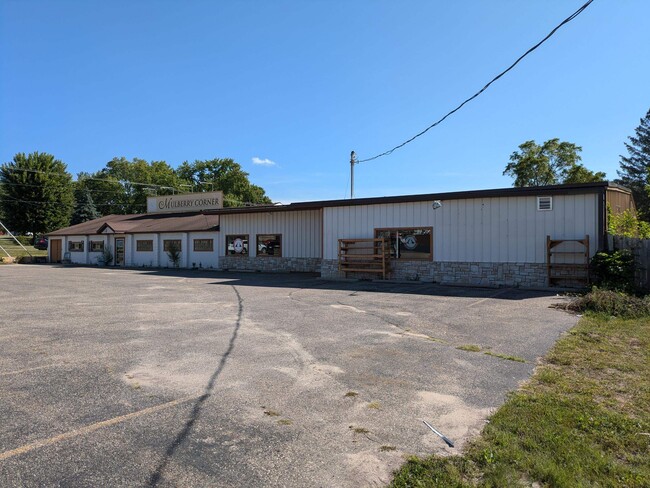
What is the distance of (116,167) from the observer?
77.4 meters

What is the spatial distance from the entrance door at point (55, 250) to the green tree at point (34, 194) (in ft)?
50.4

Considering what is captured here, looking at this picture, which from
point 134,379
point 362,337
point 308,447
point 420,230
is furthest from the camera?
point 420,230

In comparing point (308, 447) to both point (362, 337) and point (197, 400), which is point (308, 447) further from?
point (362, 337)

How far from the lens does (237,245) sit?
83.6 feet

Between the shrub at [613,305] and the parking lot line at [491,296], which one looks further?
the parking lot line at [491,296]

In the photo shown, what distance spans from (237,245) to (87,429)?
22.2 metres

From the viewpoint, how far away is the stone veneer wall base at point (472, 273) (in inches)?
577

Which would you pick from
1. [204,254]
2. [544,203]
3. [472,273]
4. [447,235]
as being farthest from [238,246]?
[544,203]

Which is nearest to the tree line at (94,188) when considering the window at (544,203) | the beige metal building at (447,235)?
the beige metal building at (447,235)

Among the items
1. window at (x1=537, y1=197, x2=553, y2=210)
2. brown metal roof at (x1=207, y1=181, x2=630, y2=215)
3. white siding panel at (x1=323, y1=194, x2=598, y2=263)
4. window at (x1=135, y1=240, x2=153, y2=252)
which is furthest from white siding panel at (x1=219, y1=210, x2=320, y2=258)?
window at (x1=537, y1=197, x2=553, y2=210)

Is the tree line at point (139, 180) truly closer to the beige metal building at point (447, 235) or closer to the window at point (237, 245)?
the beige metal building at point (447, 235)

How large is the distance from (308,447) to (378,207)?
15012 mm

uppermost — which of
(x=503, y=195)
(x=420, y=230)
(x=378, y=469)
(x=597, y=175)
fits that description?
(x=597, y=175)

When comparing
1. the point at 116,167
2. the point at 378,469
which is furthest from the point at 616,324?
the point at 116,167
